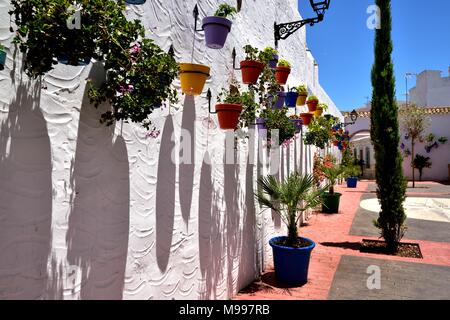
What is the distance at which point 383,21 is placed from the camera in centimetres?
653

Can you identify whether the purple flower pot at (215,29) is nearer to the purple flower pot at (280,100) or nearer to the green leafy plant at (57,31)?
the green leafy plant at (57,31)

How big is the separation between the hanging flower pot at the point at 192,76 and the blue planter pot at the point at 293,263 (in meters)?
2.68


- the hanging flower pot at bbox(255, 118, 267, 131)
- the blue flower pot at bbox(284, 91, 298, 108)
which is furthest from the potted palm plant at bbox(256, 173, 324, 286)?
the blue flower pot at bbox(284, 91, 298, 108)

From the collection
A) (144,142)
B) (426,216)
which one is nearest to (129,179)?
(144,142)

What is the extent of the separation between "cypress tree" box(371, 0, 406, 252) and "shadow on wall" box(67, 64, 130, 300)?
5.52 metres

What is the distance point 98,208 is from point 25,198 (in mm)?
500

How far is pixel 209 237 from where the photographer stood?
3615 mm

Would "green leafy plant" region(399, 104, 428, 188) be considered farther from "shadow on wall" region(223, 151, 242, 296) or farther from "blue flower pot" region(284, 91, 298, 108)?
"shadow on wall" region(223, 151, 242, 296)

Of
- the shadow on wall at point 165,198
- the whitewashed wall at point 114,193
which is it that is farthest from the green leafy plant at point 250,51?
the shadow on wall at point 165,198

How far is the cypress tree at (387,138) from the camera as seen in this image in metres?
6.43

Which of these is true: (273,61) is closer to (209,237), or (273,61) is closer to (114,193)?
(209,237)

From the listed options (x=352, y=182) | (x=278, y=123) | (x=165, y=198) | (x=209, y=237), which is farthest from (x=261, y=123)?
(x=352, y=182)

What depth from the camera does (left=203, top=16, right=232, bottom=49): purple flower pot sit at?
2.92m

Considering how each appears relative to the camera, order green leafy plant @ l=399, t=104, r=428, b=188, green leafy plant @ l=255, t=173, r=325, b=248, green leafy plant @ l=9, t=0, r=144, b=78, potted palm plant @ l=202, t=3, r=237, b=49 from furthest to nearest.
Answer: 1. green leafy plant @ l=399, t=104, r=428, b=188
2. green leafy plant @ l=255, t=173, r=325, b=248
3. potted palm plant @ l=202, t=3, r=237, b=49
4. green leafy plant @ l=9, t=0, r=144, b=78
